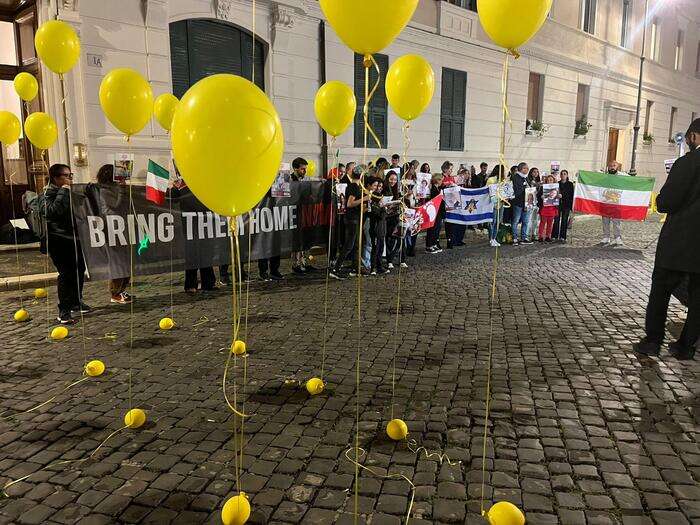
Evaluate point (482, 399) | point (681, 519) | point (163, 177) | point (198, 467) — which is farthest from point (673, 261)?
point (163, 177)

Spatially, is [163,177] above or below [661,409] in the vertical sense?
above

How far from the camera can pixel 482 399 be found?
4.07 m

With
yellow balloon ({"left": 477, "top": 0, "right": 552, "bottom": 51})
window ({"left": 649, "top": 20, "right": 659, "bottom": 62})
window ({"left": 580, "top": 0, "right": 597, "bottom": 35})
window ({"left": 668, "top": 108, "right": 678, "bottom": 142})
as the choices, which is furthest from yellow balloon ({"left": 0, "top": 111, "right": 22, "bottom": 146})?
window ({"left": 668, "top": 108, "right": 678, "bottom": 142})

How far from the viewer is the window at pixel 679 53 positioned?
27891mm

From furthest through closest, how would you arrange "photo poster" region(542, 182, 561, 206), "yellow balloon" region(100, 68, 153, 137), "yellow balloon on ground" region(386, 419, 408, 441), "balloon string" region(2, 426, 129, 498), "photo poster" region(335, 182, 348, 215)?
"photo poster" region(542, 182, 561, 206) < "photo poster" region(335, 182, 348, 215) < "yellow balloon" region(100, 68, 153, 137) < "yellow balloon on ground" region(386, 419, 408, 441) < "balloon string" region(2, 426, 129, 498)

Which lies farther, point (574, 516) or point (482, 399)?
point (482, 399)

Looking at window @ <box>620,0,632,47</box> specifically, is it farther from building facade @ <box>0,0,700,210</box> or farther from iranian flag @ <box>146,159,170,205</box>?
iranian flag @ <box>146,159,170,205</box>

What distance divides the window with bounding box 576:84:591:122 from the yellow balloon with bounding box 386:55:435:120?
1841cm

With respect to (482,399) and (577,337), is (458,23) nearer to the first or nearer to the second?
(577,337)

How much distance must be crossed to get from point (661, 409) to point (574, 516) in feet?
5.55

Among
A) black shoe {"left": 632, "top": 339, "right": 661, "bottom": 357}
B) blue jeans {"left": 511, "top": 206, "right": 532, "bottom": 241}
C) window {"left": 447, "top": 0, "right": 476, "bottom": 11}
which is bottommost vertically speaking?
black shoe {"left": 632, "top": 339, "right": 661, "bottom": 357}

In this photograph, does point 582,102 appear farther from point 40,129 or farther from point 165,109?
point 40,129

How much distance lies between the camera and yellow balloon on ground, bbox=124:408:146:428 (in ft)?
11.7

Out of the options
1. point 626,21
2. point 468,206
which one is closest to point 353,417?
point 468,206
